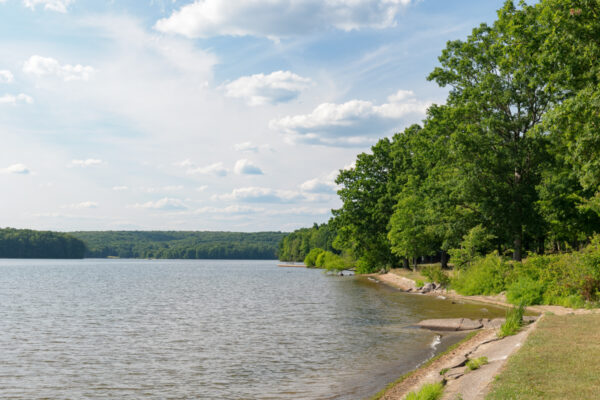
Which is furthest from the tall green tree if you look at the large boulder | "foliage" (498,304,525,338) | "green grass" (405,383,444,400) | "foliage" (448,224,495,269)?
"green grass" (405,383,444,400)

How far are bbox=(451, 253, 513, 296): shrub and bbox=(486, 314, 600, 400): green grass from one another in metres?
19.2

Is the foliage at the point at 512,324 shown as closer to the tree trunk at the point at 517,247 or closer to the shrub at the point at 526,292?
the shrub at the point at 526,292

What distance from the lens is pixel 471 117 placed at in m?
38.8

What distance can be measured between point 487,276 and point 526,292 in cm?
617

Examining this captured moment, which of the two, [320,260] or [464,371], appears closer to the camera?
[464,371]

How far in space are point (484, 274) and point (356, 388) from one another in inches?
989

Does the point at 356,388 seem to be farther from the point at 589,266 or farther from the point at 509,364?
the point at 589,266

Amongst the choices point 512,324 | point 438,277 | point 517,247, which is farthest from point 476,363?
point 438,277

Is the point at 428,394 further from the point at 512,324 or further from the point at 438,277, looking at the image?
the point at 438,277

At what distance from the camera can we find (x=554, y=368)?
36.2 ft

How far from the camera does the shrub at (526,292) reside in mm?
29188

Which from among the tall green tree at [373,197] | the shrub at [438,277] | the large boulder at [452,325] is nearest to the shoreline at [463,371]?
the large boulder at [452,325]

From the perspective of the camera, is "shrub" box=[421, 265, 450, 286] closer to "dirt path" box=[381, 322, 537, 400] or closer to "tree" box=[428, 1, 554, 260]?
"tree" box=[428, 1, 554, 260]

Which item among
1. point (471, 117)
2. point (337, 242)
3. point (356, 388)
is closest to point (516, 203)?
point (471, 117)
